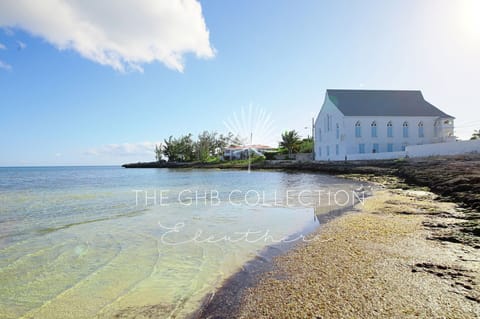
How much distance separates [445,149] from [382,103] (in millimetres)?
17473

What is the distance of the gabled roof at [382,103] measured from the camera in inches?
1519

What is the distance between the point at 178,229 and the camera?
7.98 meters

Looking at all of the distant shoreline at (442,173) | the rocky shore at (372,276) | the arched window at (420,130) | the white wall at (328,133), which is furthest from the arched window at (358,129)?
the rocky shore at (372,276)

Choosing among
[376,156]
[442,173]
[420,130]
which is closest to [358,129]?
[376,156]

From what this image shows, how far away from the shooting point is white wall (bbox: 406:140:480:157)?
2256cm

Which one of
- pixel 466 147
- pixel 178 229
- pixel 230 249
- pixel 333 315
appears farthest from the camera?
pixel 466 147

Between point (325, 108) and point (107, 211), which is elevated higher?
point (325, 108)

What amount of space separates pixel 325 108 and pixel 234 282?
4238 centimetres

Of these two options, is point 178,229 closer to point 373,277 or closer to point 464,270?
point 373,277

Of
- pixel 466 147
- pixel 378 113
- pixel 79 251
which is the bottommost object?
pixel 79 251

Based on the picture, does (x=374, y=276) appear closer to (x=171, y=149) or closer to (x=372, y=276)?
(x=372, y=276)

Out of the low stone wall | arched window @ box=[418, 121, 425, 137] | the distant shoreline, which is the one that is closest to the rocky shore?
the distant shoreline

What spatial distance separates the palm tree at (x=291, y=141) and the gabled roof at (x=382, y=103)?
15.5 metres

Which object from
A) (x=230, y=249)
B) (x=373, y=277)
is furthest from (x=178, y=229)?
(x=373, y=277)
